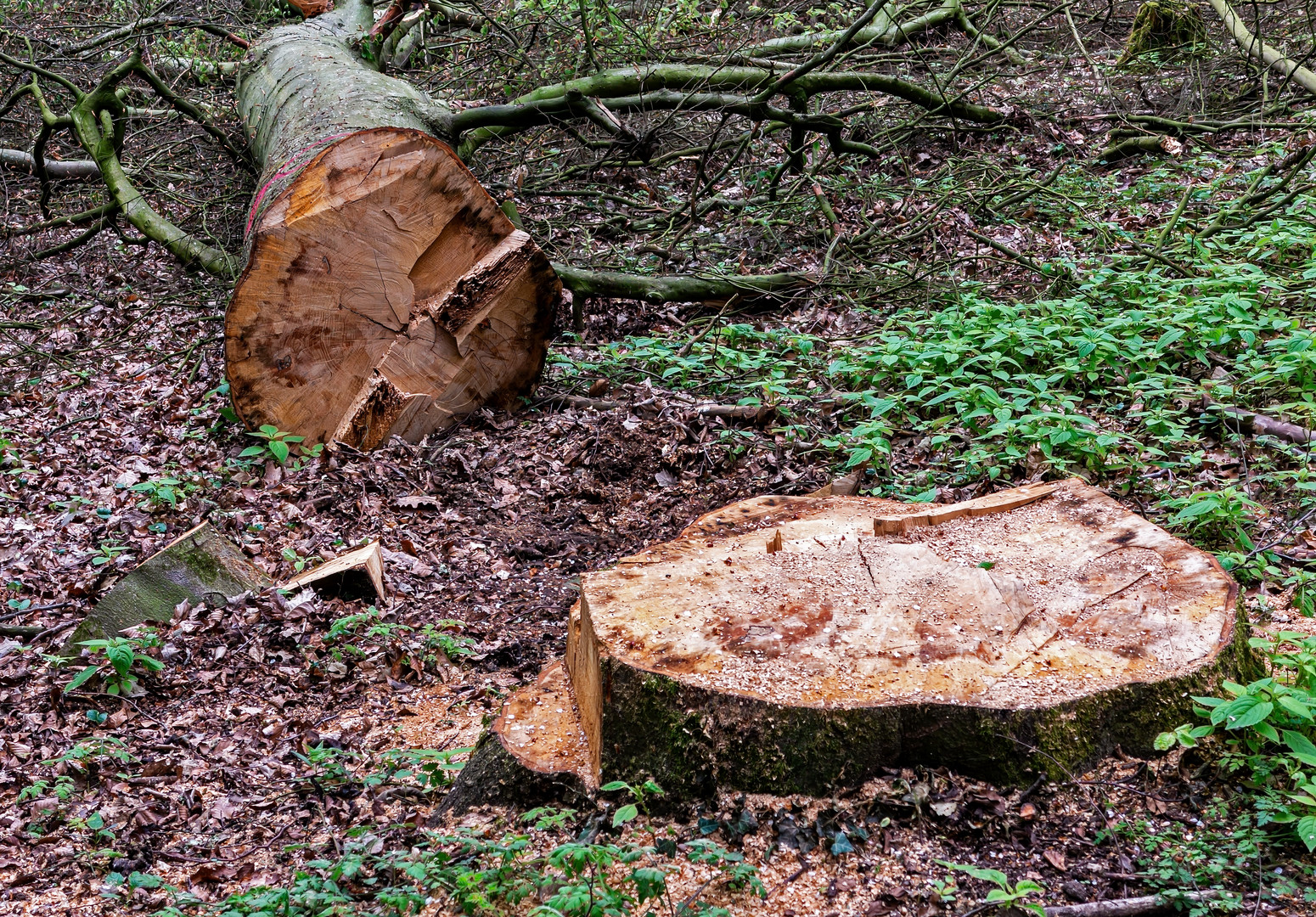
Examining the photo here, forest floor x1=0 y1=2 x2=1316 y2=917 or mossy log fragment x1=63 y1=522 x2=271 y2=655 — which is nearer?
forest floor x1=0 y1=2 x2=1316 y2=917

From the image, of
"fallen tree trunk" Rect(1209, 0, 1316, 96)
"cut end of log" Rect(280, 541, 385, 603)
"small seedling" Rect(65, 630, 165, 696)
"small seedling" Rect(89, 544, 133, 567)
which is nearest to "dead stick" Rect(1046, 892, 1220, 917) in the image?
"cut end of log" Rect(280, 541, 385, 603)

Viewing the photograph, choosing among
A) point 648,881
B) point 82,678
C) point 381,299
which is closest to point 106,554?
point 82,678

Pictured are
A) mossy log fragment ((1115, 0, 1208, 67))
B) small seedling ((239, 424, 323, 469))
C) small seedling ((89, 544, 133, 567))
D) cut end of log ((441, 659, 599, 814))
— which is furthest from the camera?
mossy log fragment ((1115, 0, 1208, 67))

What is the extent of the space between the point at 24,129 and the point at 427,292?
571 cm

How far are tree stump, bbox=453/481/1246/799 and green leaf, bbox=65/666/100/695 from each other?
5.15 feet

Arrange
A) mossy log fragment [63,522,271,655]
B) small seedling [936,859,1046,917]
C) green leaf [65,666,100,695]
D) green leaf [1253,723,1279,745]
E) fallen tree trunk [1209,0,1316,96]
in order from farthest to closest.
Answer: fallen tree trunk [1209,0,1316,96] < mossy log fragment [63,522,271,655] < green leaf [65,666,100,695] < green leaf [1253,723,1279,745] < small seedling [936,859,1046,917]

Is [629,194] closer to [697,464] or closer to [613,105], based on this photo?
[613,105]

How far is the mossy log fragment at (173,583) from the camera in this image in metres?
3.45

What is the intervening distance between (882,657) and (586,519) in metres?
2.28

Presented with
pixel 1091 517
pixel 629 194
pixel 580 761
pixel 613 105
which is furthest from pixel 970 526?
pixel 629 194

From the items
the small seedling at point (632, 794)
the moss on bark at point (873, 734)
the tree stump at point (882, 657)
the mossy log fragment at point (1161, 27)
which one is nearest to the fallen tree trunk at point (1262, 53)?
the mossy log fragment at point (1161, 27)

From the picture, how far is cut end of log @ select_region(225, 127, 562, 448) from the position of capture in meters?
4.52

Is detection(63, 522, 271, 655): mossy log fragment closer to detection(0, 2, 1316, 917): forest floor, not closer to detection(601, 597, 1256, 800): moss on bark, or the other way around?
detection(0, 2, 1316, 917): forest floor

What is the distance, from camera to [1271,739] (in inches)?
80.7
